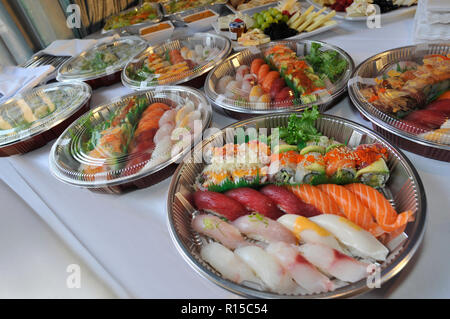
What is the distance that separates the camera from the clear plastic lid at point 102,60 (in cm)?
217

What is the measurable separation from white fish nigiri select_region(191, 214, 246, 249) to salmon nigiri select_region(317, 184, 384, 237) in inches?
14.2

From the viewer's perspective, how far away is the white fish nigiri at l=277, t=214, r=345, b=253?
0.95 meters

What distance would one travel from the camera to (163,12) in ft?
10.6

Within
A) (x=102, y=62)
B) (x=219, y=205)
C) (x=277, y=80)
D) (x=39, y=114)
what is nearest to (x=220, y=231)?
(x=219, y=205)

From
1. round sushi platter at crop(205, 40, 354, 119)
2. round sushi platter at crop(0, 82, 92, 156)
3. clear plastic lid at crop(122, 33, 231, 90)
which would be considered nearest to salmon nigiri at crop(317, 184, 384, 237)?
round sushi platter at crop(205, 40, 354, 119)

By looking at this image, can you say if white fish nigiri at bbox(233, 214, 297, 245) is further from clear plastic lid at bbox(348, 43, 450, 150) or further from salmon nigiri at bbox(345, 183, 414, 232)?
clear plastic lid at bbox(348, 43, 450, 150)

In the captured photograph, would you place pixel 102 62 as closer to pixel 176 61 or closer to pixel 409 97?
pixel 176 61

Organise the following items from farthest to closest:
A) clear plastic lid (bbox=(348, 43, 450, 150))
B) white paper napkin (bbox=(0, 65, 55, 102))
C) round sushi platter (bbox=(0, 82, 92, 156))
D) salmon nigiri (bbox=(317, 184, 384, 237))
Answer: white paper napkin (bbox=(0, 65, 55, 102)), round sushi platter (bbox=(0, 82, 92, 156)), clear plastic lid (bbox=(348, 43, 450, 150)), salmon nigiri (bbox=(317, 184, 384, 237))

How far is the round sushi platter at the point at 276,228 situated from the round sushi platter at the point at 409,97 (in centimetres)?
13

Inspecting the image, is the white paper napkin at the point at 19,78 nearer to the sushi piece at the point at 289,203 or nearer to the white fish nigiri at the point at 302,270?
the sushi piece at the point at 289,203

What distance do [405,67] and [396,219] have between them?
0.99 m

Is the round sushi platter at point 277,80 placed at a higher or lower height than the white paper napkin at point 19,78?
lower

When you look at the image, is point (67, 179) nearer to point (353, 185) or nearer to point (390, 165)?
point (353, 185)

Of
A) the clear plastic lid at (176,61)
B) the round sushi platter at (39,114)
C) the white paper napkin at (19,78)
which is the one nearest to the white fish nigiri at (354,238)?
the clear plastic lid at (176,61)
